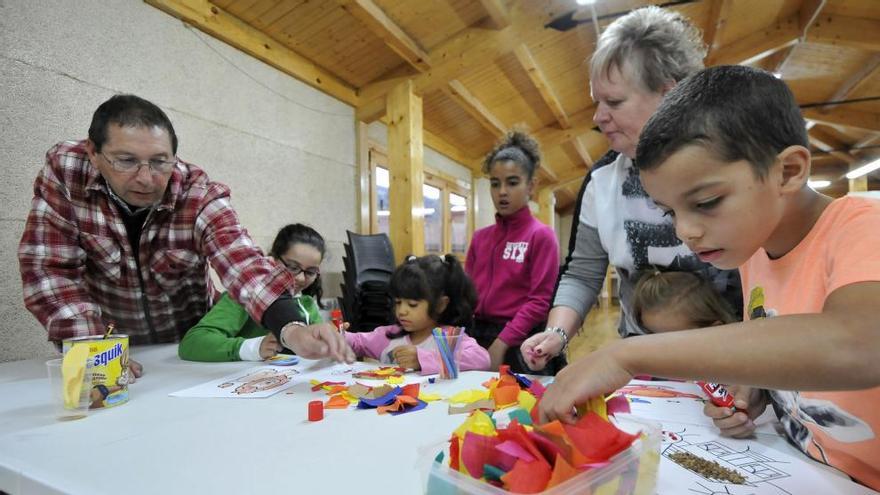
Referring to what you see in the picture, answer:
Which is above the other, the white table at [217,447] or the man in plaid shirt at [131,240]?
the man in plaid shirt at [131,240]

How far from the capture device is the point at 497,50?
367 cm

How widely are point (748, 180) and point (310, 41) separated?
129 inches

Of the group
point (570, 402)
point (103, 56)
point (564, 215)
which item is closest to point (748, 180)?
point (570, 402)

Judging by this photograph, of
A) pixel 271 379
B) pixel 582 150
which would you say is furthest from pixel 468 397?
pixel 582 150

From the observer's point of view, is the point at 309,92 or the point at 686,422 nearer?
the point at 686,422

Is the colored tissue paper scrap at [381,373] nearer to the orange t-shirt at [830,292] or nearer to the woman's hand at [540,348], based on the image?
the woman's hand at [540,348]

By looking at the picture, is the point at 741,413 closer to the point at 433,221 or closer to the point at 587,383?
the point at 587,383

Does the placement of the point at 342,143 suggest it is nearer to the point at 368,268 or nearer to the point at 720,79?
the point at 368,268

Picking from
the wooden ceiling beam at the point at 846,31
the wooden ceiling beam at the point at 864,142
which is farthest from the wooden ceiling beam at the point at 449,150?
Result: the wooden ceiling beam at the point at 864,142

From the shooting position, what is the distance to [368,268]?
3012 mm

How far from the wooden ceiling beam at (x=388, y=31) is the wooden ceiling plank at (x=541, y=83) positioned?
0.89m

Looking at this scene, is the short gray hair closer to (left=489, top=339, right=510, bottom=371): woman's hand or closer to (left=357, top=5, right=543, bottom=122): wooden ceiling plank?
(left=489, top=339, right=510, bottom=371): woman's hand

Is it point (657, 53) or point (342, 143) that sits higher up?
point (342, 143)

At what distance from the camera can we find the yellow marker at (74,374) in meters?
0.83
